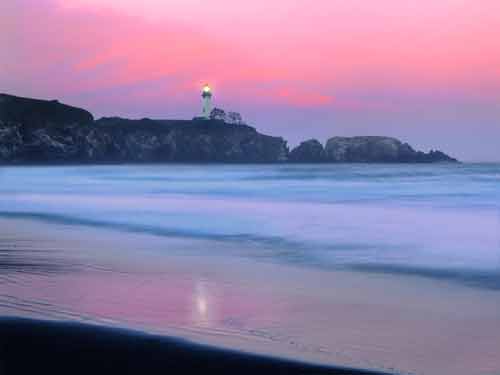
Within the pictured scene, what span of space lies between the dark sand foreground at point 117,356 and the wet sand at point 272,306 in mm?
102

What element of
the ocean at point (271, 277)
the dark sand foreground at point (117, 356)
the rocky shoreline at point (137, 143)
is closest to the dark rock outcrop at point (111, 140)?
the rocky shoreline at point (137, 143)

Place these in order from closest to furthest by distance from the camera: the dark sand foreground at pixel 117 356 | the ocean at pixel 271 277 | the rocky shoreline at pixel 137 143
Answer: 1. the dark sand foreground at pixel 117 356
2. the ocean at pixel 271 277
3. the rocky shoreline at pixel 137 143

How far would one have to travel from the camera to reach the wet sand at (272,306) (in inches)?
176

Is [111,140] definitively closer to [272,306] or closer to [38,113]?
[38,113]

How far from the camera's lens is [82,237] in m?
12.0

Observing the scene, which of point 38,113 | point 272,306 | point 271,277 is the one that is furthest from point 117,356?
point 38,113

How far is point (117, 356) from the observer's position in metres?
4.14

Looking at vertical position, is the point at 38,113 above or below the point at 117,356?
above

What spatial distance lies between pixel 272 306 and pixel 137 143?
8896cm

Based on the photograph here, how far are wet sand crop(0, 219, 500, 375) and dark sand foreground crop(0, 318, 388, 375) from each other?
0.10 m

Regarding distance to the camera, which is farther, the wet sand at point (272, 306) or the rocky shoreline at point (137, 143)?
→ the rocky shoreline at point (137, 143)

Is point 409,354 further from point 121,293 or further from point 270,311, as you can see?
point 121,293

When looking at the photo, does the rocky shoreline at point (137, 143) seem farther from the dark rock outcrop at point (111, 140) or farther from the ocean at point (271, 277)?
the ocean at point (271, 277)

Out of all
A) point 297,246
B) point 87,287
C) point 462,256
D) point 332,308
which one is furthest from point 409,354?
point 297,246
